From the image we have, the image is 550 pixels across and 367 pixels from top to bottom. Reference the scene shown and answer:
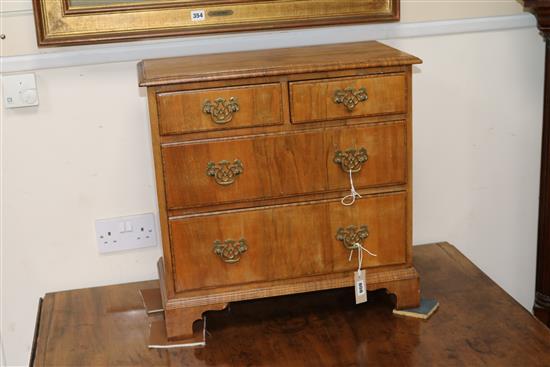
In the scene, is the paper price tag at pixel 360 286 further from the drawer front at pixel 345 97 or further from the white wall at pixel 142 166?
the white wall at pixel 142 166

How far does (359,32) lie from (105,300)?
0.95m

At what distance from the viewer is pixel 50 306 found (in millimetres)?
2037

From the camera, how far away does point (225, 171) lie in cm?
173

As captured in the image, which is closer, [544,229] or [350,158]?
[350,158]

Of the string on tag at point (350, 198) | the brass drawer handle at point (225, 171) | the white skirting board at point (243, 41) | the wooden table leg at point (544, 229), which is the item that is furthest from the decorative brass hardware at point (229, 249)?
the wooden table leg at point (544, 229)

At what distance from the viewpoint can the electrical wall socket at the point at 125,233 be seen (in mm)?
2143

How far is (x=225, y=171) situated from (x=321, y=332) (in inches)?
17.0

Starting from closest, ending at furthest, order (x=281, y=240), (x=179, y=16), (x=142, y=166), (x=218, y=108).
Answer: (x=218, y=108) → (x=281, y=240) → (x=179, y=16) → (x=142, y=166)

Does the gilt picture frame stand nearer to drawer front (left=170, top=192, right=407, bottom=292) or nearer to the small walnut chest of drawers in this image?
the small walnut chest of drawers

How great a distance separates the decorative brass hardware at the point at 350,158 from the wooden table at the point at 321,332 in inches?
14.7

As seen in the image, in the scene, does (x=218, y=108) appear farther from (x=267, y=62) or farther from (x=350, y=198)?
Result: (x=350, y=198)

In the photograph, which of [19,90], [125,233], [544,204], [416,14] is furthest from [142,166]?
[544,204]

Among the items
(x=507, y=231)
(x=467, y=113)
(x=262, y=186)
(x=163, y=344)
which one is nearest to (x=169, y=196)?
(x=262, y=186)

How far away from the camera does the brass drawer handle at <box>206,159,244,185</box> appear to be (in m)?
1.72
